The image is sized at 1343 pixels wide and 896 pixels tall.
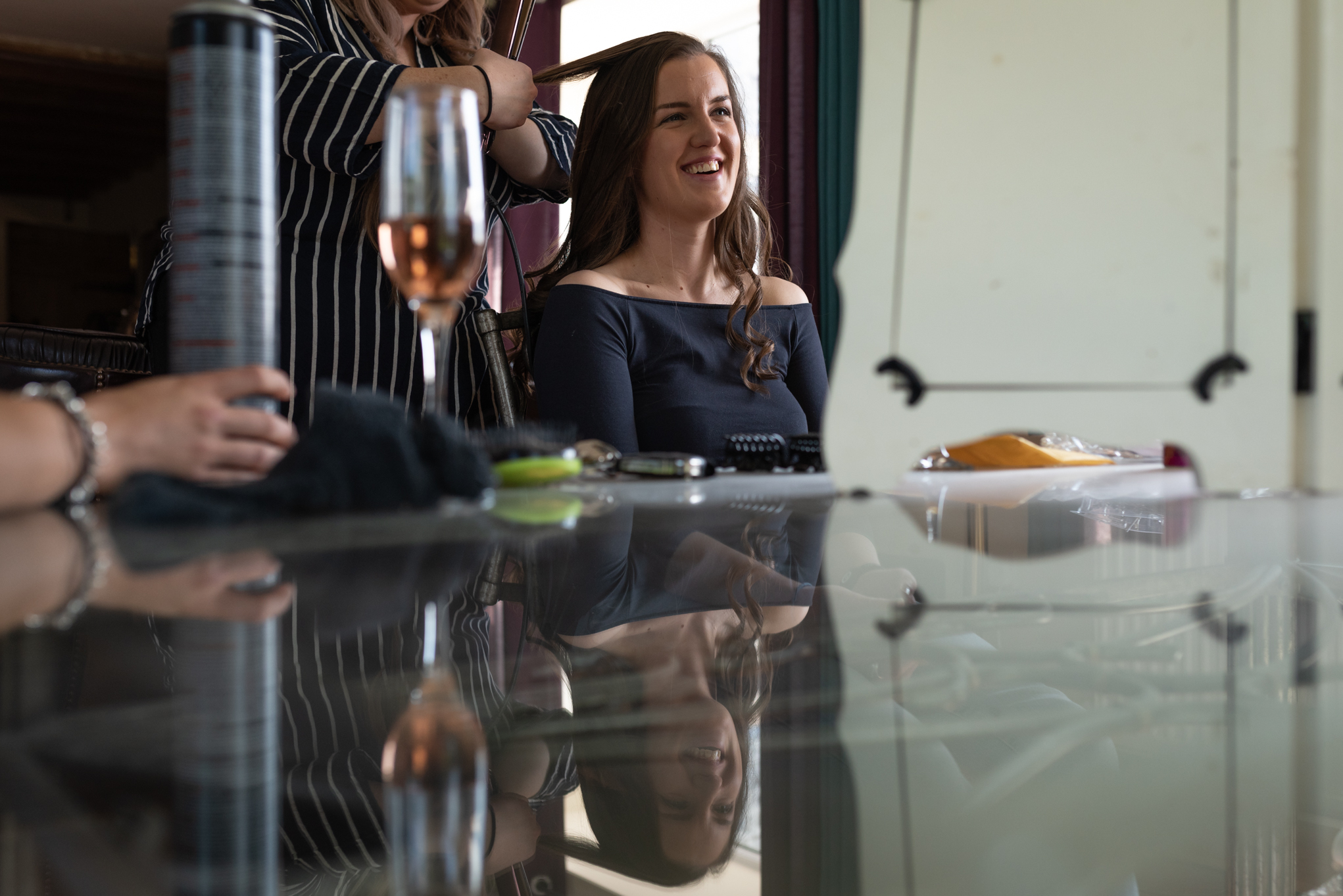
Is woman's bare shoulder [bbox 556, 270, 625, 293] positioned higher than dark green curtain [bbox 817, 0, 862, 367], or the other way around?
dark green curtain [bbox 817, 0, 862, 367]

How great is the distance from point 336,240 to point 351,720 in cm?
121

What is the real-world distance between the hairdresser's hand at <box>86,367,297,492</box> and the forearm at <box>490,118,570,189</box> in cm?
103

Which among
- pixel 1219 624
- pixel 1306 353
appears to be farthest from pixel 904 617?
pixel 1306 353

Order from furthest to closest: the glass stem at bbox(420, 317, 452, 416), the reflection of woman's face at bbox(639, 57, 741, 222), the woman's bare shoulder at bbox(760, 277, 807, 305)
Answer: the woman's bare shoulder at bbox(760, 277, 807, 305) < the reflection of woman's face at bbox(639, 57, 741, 222) < the glass stem at bbox(420, 317, 452, 416)

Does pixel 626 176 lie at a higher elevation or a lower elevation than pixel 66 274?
lower

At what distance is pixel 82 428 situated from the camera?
41 cm

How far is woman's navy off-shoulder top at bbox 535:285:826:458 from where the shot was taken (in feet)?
4.65

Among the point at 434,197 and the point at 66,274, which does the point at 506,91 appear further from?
the point at 66,274

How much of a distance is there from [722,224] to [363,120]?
705 millimetres

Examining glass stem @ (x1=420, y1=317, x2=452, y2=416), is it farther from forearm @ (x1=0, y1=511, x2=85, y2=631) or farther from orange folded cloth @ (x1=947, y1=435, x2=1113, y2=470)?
orange folded cloth @ (x1=947, y1=435, x2=1113, y2=470)

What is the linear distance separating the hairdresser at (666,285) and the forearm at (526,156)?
0.09 m

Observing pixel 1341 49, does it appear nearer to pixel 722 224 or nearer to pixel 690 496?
pixel 690 496

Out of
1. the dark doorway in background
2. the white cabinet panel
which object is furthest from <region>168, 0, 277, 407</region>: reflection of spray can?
the dark doorway in background

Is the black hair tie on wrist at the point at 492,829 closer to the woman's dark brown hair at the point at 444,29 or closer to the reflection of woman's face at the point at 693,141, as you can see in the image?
the woman's dark brown hair at the point at 444,29
